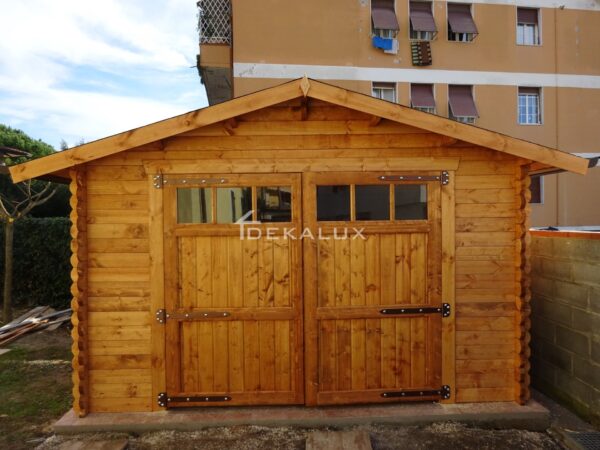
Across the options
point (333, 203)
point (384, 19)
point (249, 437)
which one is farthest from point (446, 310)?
point (384, 19)

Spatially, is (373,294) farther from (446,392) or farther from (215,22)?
(215,22)

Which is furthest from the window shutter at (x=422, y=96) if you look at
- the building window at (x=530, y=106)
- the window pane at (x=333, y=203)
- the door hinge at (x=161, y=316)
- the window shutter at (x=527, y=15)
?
the door hinge at (x=161, y=316)

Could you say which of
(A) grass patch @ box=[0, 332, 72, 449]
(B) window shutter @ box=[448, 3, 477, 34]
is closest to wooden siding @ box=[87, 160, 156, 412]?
(A) grass patch @ box=[0, 332, 72, 449]

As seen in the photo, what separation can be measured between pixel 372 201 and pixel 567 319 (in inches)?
99.9

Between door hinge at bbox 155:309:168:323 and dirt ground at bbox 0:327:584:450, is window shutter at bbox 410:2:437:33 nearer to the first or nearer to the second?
dirt ground at bbox 0:327:584:450

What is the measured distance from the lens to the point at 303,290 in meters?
3.91

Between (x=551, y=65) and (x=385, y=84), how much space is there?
5.98 meters

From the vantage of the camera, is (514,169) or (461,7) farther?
(461,7)

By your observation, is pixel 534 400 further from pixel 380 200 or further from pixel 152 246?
pixel 152 246

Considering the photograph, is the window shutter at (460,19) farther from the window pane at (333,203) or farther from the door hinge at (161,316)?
the door hinge at (161,316)

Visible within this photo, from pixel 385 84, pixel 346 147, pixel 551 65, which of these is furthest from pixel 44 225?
pixel 551 65

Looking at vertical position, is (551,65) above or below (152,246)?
above

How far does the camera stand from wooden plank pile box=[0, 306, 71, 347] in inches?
259

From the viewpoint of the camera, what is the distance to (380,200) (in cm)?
391
